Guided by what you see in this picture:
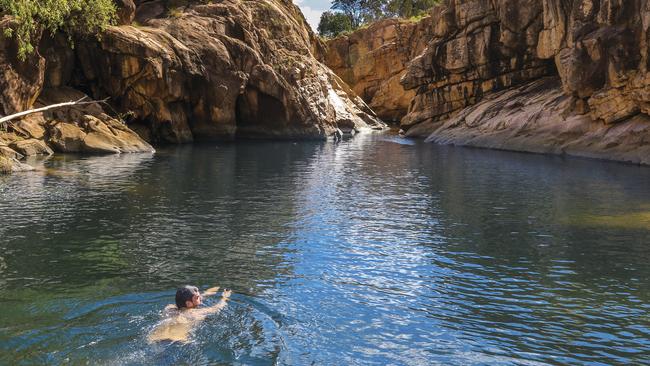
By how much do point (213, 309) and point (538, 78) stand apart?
58368 mm

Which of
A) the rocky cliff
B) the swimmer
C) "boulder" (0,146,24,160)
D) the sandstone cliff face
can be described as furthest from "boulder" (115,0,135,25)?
the sandstone cliff face

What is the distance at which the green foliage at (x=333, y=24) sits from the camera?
453 ft

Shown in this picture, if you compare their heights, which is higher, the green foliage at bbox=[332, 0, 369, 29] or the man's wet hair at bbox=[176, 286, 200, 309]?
the green foliage at bbox=[332, 0, 369, 29]

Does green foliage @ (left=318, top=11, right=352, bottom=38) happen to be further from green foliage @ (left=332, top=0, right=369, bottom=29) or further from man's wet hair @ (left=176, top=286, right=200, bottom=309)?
man's wet hair @ (left=176, top=286, right=200, bottom=309)

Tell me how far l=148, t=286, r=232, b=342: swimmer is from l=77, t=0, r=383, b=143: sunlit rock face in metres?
47.2

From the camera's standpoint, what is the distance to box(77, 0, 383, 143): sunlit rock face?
57125 millimetres

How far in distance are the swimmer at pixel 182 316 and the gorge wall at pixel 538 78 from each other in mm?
38912

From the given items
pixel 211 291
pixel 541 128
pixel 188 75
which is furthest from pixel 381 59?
pixel 211 291

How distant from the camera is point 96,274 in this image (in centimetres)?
1666

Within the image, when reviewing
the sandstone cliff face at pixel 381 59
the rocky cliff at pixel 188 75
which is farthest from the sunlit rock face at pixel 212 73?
the sandstone cliff face at pixel 381 59

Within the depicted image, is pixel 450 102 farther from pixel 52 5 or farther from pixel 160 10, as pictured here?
pixel 52 5

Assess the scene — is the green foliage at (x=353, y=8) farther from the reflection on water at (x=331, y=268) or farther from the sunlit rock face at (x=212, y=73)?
the reflection on water at (x=331, y=268)

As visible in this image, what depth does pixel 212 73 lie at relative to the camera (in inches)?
2562

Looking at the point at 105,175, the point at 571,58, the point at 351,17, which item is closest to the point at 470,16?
the point at 571,58
